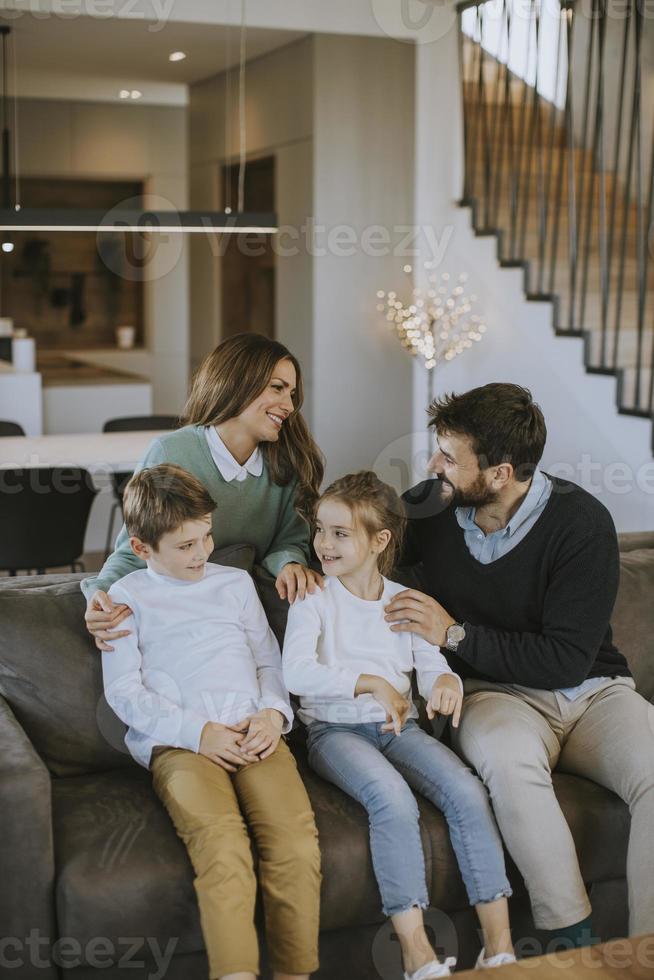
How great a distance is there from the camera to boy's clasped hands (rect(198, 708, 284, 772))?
2.26m

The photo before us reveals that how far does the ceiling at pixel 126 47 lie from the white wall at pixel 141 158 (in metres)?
0.65

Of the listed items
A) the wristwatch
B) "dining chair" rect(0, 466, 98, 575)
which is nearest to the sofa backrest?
the wristwatch

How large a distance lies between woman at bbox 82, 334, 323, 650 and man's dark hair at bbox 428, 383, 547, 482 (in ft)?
1.28

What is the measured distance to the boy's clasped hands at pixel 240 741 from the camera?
2260mm

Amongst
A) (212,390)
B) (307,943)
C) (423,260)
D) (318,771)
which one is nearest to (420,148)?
(423,260)

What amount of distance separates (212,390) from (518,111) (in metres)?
4.88

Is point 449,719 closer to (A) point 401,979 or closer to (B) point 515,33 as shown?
(A) point 401,979

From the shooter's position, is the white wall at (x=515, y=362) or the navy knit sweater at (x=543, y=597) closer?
the navy knit sweater at (x=543, y=597)

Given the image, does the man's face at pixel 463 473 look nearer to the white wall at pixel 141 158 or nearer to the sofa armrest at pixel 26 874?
the sofa armrest at pixel 26 874

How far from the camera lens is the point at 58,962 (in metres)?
2.09

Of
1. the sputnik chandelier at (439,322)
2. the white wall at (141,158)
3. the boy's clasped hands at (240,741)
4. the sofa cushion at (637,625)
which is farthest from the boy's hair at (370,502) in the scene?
the white wall at (141,158)

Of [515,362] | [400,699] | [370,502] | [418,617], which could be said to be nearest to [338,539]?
[370,502]

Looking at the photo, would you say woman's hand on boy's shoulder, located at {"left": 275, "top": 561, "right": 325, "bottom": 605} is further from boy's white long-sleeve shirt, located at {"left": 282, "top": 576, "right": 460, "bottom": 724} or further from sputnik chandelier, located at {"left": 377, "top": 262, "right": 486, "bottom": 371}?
sputnik chandelier, located at {"left": 377, "top": 262, "right": 486, "bottom": 371}

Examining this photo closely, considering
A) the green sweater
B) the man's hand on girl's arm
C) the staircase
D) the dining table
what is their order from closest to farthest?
the man's hand on girl's arm, the green sweater, the dining table, the staircase
